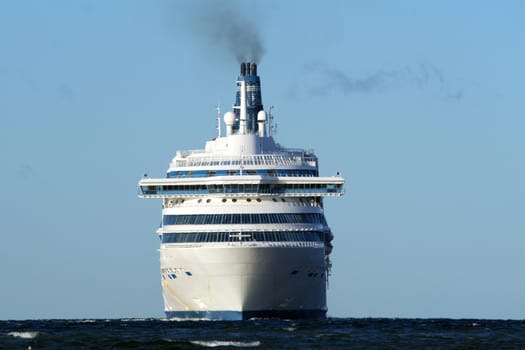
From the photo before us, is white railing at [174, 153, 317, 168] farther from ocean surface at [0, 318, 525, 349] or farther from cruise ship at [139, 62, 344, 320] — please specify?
ocean surface at [0, 318, 525, 349]

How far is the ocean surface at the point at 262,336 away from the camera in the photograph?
391 feet

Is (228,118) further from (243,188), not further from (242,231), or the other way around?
(242,231)

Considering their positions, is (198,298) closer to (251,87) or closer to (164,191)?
(164,191)

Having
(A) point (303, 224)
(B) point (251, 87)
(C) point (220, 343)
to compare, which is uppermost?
(B) point (251, 87)

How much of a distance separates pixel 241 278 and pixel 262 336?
2161 centimetres

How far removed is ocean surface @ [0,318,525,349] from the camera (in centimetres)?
11919

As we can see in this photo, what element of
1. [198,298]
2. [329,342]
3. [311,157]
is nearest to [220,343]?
[329,342]

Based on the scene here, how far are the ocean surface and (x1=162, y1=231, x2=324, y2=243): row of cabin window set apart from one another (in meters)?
6.71

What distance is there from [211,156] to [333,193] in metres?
10.7

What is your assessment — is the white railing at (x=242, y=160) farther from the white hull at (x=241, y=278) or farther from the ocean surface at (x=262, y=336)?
the ocean surface at (x=262, y=336)

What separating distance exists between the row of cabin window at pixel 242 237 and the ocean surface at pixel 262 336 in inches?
264

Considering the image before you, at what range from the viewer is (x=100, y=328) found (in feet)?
466

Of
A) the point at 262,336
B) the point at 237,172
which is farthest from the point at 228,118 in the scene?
the point at 262,336

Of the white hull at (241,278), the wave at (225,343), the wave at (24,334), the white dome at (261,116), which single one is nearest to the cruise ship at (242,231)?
the white hull at (241,278)
